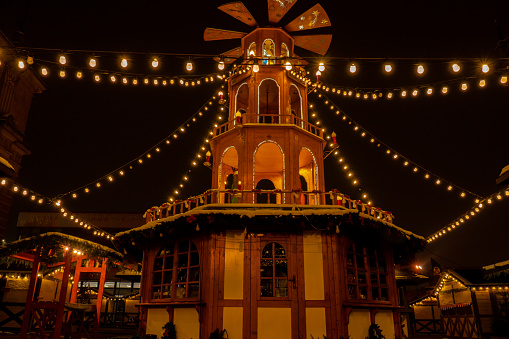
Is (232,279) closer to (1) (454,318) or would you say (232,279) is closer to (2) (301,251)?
(2) (301,251)

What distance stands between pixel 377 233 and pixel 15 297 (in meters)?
17.8

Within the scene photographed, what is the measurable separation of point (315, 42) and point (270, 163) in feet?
21.7

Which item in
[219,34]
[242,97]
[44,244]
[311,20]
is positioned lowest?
[44,244]

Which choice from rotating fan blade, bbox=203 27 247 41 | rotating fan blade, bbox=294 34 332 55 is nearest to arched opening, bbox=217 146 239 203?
rotating fan blade, bbox=203 27 247 41

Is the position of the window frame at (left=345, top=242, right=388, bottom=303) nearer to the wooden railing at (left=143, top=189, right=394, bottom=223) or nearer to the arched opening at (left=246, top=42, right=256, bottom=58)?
the wooden railing at (left=143, top=189, right=394, bottom=223)

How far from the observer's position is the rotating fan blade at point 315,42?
1809cm

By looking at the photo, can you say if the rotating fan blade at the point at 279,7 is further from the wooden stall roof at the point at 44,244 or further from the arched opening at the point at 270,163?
the wooden stall roof at the point at 44,244

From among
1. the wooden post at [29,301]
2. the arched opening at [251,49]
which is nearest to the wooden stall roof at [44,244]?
the wooden post at [29,301]

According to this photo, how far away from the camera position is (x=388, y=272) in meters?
14.1

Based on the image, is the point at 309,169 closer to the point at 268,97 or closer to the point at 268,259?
the point at 268,97

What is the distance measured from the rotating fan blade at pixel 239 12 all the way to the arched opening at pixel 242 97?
315cm

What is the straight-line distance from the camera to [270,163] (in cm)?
1759

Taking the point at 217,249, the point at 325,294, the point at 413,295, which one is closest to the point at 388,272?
the point at 325,294

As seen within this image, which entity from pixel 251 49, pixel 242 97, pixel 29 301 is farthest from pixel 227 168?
pixel 29 301
